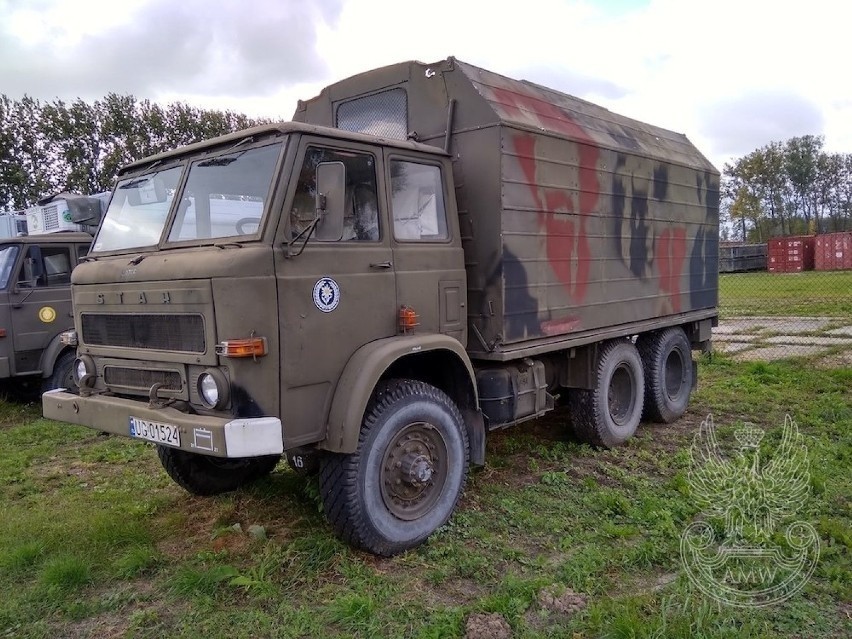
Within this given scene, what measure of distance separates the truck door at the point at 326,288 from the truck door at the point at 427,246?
13 cm

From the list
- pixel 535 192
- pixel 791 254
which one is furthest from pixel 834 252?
pixel 535 192

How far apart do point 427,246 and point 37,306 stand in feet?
18.7

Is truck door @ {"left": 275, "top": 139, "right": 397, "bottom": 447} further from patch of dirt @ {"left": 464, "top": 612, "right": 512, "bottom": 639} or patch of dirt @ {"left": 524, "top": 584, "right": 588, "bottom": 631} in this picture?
patch of dirt @ {"left": 524, "top": 584, "right": 588, "bottom": 631}

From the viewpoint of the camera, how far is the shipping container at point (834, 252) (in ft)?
106

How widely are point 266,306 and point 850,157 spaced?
54634 millimetres

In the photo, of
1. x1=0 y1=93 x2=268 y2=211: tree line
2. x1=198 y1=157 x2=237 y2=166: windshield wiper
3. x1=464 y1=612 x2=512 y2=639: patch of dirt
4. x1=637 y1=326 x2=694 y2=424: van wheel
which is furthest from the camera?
x1=0 y1=93 x2=268 y2=211: tree line

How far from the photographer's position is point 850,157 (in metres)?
47.5

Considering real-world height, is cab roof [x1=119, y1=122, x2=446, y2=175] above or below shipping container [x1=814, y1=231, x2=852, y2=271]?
above

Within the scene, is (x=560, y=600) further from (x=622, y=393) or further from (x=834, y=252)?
(x=834, y=252)

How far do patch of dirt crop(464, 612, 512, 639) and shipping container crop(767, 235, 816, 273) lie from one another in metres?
34.3

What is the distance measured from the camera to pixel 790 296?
20719 mm

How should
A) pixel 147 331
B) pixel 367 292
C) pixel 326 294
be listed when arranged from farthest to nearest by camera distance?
pixel 367 292, pixel 147 331, pixel 326 294

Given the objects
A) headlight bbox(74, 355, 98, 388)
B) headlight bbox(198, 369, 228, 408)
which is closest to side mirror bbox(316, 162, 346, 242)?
headlight bbox(198, 369, 228, 408)

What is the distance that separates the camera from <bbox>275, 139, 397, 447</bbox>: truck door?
143 inches
